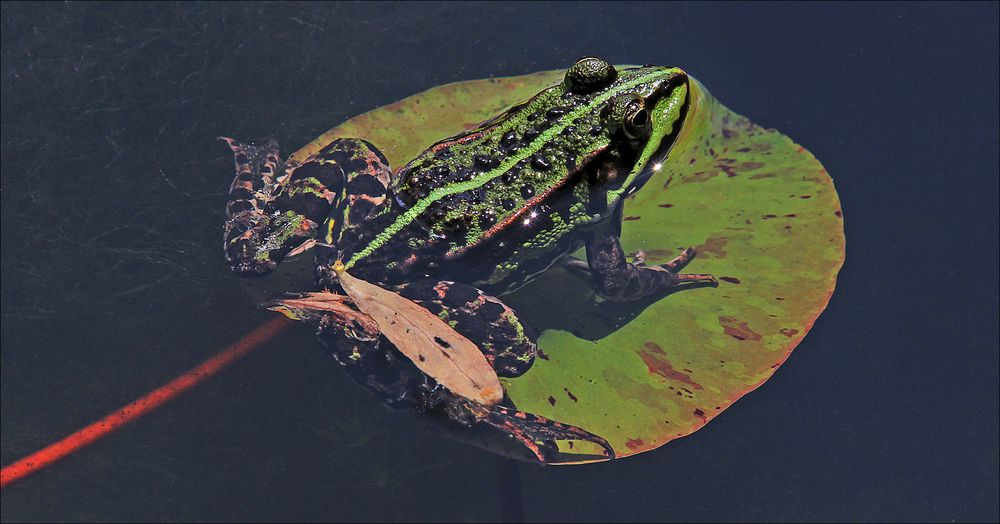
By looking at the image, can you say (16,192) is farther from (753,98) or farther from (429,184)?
(753,98)

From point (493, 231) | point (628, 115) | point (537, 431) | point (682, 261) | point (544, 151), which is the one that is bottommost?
point (537, 431)

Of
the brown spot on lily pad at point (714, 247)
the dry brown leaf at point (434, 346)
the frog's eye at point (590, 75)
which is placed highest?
the frog's eye at point (590, 75)

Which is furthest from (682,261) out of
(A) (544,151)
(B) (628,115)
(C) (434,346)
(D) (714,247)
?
(C) (434,346)

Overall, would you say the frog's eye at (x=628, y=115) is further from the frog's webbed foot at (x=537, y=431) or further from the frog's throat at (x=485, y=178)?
the frog's webbed foot at (x=537, y=431)

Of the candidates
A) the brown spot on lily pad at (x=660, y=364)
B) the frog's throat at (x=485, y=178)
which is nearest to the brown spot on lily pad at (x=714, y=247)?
the brown spot on lily pad at (x=660, y=364)

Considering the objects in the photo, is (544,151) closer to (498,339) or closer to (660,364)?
(498,339)
